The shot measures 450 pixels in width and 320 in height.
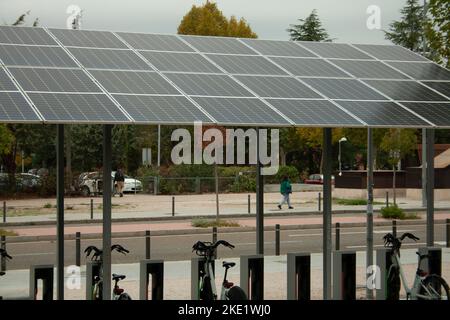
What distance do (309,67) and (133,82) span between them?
12.0ft

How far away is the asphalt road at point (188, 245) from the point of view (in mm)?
21734

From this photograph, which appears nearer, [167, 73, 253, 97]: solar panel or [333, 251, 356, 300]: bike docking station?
[333, 251, 356, 300]: bike docking station

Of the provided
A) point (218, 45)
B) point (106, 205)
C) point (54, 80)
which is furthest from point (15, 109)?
point (218, 45)

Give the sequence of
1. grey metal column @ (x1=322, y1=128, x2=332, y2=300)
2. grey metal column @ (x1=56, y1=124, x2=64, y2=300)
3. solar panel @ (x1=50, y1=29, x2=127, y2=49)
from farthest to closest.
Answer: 1. solar panel @ (x1=50, y1=29, x2=127, y2=49)
2. grey metal column @ (x1=322, y1=128, x2=332, y2=300)
3. grey metal column @ (x1=56, y1=124, x2=64, y2=300)

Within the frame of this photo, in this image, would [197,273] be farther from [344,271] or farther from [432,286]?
[432,286]

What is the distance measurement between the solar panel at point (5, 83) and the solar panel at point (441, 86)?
7245 mm

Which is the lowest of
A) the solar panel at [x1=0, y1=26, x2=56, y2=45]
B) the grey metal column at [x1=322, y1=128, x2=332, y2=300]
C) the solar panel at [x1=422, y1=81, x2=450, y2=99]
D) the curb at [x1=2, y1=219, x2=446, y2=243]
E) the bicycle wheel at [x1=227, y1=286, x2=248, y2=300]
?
the curb at [x1=2, y1=219, x2=446, y2=243]

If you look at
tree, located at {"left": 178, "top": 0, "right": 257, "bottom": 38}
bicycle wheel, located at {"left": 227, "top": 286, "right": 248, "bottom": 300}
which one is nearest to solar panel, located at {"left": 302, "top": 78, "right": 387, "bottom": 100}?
bicycle wheel, located at {"left": 227, "top": 286, "right": 248, "bottom": 300}

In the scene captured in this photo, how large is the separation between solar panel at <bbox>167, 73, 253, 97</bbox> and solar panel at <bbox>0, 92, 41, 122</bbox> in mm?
2501

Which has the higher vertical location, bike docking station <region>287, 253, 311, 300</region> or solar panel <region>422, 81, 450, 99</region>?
solar panel <region>422, 81, 450, 99</region>

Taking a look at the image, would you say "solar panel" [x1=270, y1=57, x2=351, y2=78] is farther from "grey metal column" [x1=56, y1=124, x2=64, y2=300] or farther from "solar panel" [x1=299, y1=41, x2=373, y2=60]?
"grey metal column" [x1=56, y1=124, x2=64, y2=300]

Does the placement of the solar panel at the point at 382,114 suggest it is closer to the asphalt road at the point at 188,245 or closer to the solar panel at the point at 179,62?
the solar panel at the point at 179,62

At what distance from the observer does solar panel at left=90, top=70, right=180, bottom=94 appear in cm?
1208

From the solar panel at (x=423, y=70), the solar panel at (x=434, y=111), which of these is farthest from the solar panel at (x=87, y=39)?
the solar panel at (x=423, y=70)
